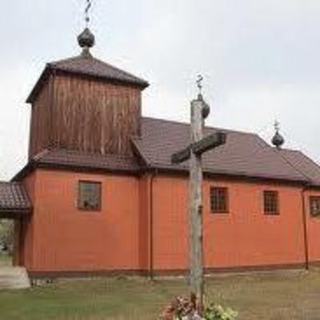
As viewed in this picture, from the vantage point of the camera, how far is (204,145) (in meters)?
9.76

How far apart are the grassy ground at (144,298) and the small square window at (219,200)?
2.99 meters

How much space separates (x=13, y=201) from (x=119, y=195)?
427 cm

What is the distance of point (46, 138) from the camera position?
2627 centimetres

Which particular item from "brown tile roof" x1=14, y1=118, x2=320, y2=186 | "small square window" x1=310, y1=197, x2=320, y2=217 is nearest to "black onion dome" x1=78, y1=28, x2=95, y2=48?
"brown tile roof" x1=14, y1=118, x2=320, y2=186


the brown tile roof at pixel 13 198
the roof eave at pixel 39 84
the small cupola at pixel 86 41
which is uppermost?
the small cupola at pixel 86 41

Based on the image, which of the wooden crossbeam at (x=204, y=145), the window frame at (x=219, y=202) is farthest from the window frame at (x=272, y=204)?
the wooden crossbeam at (x=204, y=145)

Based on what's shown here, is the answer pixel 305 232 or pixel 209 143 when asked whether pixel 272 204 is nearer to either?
pixel 305 232

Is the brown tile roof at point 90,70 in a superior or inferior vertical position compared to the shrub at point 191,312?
superior

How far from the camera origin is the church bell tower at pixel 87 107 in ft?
84.9

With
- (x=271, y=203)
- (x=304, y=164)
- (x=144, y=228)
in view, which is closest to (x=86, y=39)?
(x=144, y=228)

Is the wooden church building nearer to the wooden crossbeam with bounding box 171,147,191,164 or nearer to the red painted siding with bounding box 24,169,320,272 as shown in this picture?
the red painted siding with bounding box 24,169,320,272

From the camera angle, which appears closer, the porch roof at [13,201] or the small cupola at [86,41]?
the porch roof at [13,201]

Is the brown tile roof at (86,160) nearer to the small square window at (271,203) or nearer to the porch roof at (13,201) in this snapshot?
the porch roof at (13,201)

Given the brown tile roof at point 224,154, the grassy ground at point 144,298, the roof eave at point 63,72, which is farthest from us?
the brown tile roof at point 224,154
